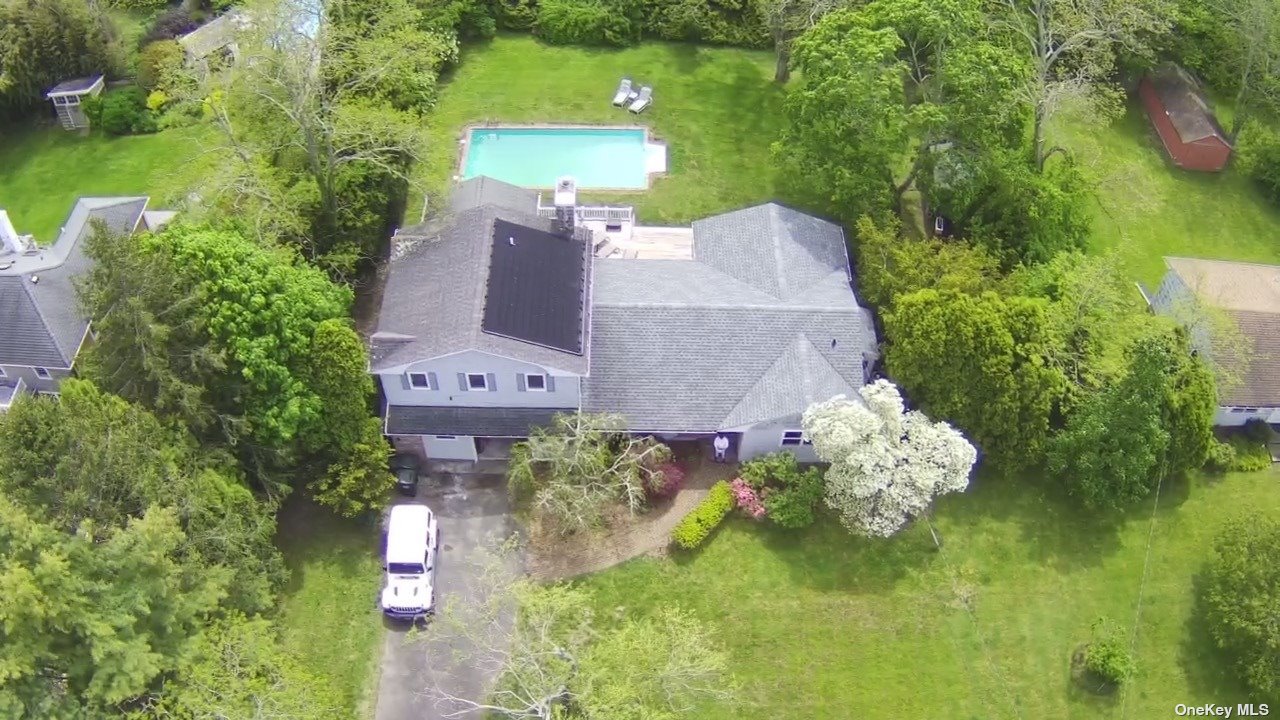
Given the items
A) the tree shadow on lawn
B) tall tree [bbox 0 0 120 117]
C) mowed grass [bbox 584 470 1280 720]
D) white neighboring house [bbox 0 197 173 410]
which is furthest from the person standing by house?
tall tree [bbox 0 0 120 117]

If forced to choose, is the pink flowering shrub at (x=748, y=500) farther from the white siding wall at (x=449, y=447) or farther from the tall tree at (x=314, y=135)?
the tall tree at (x=314, y=135)

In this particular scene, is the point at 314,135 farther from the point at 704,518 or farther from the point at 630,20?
the point at 630,20

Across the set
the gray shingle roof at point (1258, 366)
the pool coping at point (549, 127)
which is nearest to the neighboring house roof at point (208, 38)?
the pool coping at point (549, 127)

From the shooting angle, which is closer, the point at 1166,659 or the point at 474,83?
the point at 1166,659

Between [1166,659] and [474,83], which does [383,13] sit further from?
[1166,659]

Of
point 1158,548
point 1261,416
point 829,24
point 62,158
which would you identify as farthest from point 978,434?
point 62,158

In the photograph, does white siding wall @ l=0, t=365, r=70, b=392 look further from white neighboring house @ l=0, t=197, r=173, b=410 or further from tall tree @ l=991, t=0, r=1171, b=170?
tall tree @ l=991, t=0, r=1171, b=170

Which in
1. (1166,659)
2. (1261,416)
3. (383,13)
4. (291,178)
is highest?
(383,13)

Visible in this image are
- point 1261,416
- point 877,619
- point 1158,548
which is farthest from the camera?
point 1261,416
